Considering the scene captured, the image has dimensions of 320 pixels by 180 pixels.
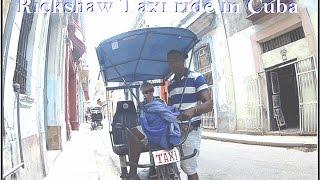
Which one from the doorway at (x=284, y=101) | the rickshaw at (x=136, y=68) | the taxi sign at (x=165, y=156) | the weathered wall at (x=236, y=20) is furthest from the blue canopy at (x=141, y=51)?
the doorway at (x=284, y=101)

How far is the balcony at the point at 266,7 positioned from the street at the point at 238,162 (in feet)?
3.18

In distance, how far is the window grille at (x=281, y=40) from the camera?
135 inches

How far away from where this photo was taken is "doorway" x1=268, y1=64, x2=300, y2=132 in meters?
3.38

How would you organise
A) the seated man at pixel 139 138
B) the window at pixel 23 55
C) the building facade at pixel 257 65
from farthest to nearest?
the window at pixel 23 55, the building facade at pixel 257 65, the seated man at pixel 139 138

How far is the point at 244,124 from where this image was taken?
3.45 meters

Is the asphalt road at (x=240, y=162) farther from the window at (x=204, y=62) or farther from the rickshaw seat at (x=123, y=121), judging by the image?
the window at (x=204, y=62)

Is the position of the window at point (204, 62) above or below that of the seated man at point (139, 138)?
above

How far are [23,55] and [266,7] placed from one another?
187 centimetres

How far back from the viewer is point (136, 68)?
11.5 ft

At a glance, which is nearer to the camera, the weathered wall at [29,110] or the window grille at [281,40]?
the weathered wall at [29,110]

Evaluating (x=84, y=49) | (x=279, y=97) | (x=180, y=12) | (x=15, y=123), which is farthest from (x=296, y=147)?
(x=15, y=123)

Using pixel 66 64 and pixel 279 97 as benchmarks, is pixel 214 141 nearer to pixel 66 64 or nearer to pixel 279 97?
pixel 279 97

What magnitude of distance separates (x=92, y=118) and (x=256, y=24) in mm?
1641

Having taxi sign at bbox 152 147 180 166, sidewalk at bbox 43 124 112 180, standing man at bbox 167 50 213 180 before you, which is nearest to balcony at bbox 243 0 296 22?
standing man at bbox 167 50 213 180
